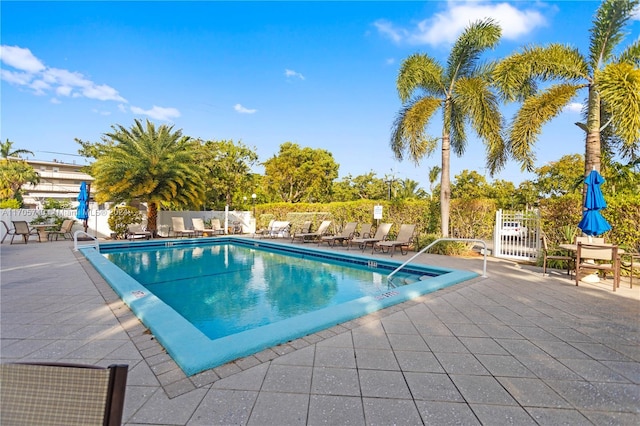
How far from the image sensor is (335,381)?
104 inches

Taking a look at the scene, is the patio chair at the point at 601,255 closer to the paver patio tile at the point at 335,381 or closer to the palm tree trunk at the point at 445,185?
the palm tree trunk at the point at 445,185

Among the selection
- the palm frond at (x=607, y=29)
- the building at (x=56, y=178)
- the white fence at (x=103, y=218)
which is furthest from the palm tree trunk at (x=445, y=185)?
the building at (x=56, y=178)

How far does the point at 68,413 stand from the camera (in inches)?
40.3

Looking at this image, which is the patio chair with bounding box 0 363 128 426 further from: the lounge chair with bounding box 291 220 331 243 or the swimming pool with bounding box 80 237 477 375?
the lounge chair with bounding box 291 220 331 243

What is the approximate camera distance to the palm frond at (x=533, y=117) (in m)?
8.41

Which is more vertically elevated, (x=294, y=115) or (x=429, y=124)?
(x=294, y=115)

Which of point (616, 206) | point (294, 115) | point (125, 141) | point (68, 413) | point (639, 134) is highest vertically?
point (294, 115)

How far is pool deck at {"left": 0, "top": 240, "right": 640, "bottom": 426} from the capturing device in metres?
2.25

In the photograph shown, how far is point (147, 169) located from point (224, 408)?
52.3 ft

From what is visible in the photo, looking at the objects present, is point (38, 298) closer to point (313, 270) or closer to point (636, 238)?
point (313, 270)

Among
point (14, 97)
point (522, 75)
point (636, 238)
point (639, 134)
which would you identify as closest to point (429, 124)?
point (522, 75)

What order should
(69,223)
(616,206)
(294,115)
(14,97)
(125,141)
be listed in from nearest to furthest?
1. (616,206)
2. (69,223)
3. (125,141)
4. (14,97)
5. (294,115)

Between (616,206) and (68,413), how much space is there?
10265mm

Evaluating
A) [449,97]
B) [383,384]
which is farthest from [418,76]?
[383,384]
